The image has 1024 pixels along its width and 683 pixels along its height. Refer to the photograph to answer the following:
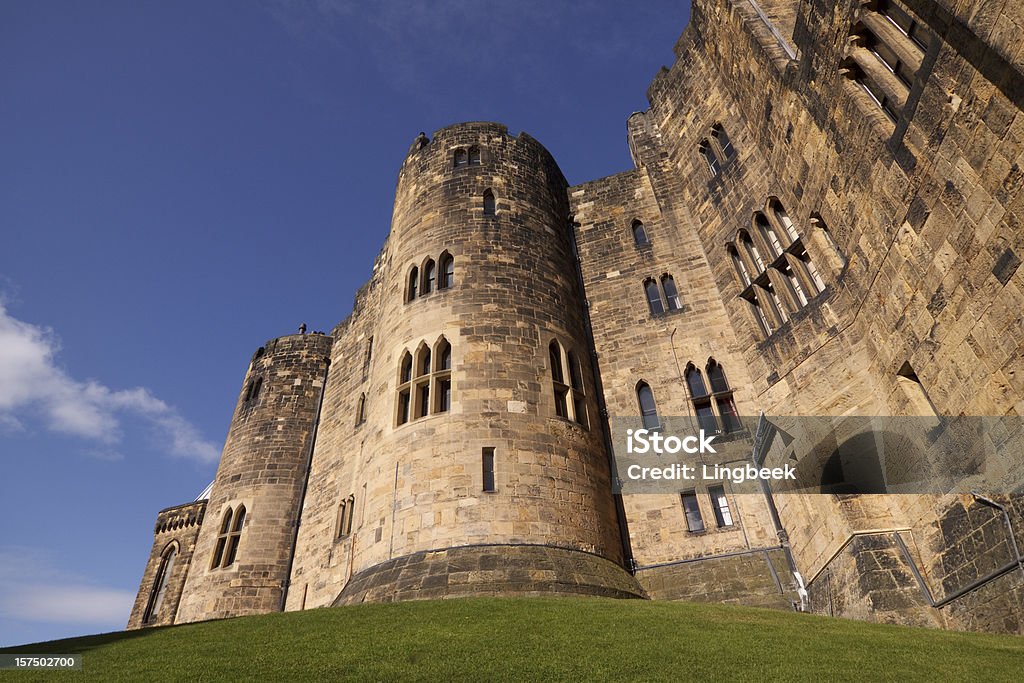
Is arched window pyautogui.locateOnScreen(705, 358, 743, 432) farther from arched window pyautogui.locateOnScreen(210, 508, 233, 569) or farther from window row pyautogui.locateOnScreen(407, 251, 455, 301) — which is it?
arched window pyautogui.locateOnScreen(210, 508, 233, 569)

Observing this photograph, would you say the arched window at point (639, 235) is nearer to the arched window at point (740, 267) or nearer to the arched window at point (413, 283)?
the arched window at point (740, 267)

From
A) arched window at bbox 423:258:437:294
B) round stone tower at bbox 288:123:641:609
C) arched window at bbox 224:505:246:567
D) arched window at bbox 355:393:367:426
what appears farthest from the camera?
arched window at bbox 355:393:367:426

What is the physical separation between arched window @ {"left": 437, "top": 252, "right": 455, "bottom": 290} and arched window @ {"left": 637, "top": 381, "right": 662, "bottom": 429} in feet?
18.8

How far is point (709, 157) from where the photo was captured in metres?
18.2

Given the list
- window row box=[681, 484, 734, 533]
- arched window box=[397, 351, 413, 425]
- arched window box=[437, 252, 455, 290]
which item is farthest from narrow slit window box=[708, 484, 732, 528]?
arched window box=[437, 252, 455, 290]

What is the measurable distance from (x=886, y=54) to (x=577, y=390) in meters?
9.11

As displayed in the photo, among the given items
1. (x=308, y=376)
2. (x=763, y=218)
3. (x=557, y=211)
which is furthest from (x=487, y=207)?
(x=308, y=376)

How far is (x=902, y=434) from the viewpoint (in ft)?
34.8

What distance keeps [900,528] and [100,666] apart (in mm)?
11855

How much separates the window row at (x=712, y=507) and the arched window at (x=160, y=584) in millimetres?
19173

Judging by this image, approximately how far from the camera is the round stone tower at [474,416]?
11742 mm

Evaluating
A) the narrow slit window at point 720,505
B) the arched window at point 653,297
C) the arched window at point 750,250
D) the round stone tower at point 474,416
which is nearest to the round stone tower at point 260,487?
the round stone tower at point 474,416

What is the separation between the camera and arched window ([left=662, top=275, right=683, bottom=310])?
57.4 feet

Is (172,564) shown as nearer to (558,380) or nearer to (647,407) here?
(558,380)
